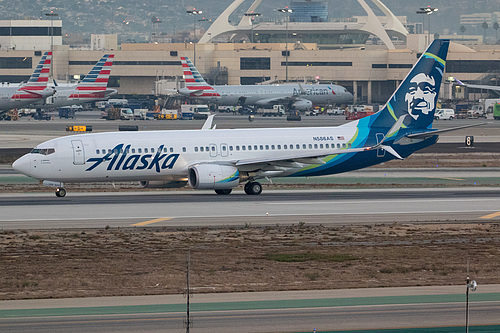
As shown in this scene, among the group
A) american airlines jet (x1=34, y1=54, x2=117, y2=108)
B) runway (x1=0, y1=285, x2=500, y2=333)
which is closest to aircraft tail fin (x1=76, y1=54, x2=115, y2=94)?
american airlines jet (x1=34, y1=54, x2=117, y2=108)

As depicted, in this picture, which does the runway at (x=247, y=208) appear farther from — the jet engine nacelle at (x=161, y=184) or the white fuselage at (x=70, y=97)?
the white fuselage at (x=70, y=97)

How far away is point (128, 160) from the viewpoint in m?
52.3

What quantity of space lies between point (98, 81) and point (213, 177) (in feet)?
316

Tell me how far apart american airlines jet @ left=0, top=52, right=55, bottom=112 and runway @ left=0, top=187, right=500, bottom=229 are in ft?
285

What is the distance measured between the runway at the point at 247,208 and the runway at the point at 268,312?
47.5 feet

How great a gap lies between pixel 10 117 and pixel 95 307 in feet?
411

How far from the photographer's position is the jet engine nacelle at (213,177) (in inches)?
2062

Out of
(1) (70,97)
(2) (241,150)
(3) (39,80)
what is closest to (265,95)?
(1) (70,97)

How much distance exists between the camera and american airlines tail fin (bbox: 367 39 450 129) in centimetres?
5847

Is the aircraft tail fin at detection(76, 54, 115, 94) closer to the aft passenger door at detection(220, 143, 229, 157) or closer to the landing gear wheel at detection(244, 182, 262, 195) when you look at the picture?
→ the aft passenger door at detection(220, 143, 229, 157)

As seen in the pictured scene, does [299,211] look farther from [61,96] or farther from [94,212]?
[61,96]

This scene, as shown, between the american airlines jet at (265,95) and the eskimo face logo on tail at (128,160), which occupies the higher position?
the american airlines jet at (265,95)

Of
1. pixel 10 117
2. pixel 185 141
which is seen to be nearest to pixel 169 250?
pixel 185 141

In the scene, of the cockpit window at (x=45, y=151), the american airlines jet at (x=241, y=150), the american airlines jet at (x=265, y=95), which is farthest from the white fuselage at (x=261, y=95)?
the cockpit window at (x=45, y=151)
